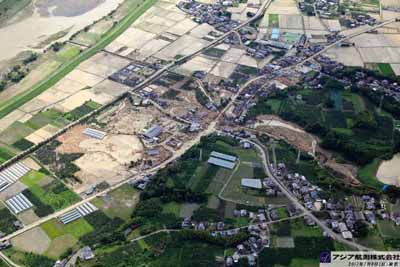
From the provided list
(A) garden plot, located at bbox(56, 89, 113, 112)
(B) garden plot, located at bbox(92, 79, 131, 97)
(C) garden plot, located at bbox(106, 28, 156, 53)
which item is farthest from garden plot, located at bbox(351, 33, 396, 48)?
(A) garden plot, located at bbox(56, 89, 113, 112)

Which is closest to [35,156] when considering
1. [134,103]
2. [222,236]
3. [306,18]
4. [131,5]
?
[134,103]

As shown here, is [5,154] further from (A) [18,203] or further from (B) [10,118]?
(A) [18,203]

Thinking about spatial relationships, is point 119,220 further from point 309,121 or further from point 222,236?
point 309,121

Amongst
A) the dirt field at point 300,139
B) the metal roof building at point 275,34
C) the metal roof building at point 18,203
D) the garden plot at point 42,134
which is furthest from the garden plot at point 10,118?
the metal roof building at point 275,34

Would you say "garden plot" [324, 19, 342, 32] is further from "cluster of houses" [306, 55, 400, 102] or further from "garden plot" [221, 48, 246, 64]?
"garden plot" [221, 48, 246, 64]

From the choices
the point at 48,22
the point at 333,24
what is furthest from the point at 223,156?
the point at 48,22

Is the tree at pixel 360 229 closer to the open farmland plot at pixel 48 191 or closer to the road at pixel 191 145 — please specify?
the road at pixel 191 145

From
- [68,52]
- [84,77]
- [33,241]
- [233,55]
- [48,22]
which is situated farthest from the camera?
[48,22]
